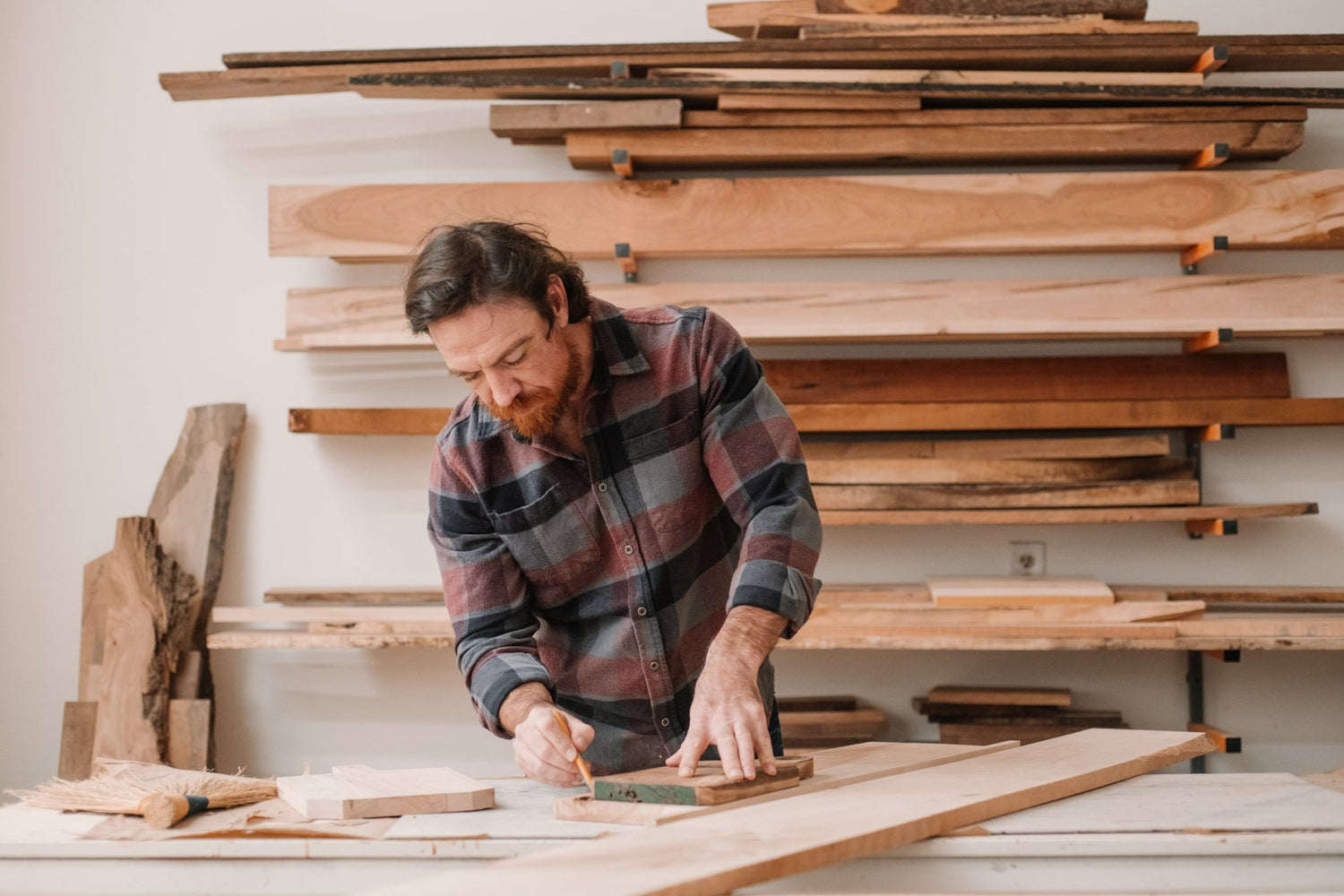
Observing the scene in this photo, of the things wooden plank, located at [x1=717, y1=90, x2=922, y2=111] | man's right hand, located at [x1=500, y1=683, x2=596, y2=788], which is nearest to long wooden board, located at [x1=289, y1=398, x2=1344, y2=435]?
wooden plank, located at [x1=717, y1=90, x2=922, y2=111]

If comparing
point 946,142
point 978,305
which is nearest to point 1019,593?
point 978,305

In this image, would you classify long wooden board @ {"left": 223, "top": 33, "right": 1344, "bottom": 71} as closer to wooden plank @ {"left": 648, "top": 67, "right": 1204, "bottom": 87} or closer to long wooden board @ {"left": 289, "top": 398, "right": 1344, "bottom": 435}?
wooden plank @ {"left": 648, "top": 67, "right": 1204, "bottom": 87}

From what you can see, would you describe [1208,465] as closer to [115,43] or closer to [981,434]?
[981,434]

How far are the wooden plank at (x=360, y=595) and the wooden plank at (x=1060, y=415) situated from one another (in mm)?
1150

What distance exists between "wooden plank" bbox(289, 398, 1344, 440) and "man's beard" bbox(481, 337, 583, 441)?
1.28 meters

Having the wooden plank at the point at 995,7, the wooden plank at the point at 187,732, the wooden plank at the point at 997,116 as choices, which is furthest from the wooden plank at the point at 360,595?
the wooden plank at the point at 995,7

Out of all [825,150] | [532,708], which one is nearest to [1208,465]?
[825,150]

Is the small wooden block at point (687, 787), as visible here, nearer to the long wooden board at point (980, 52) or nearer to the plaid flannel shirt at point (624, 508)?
the plaid flannel shirt at point (624, 508)

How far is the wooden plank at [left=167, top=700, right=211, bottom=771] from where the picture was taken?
10.8 feet

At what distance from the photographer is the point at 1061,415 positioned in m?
3.16

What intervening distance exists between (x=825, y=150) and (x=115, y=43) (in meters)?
2.19

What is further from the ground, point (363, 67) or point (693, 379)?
point (363, 67)

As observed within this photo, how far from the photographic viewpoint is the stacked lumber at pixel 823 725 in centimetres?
315

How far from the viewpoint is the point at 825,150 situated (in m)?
3.23
